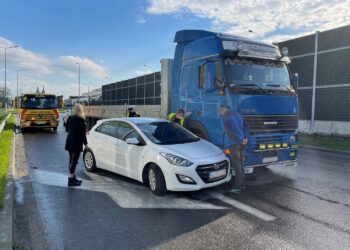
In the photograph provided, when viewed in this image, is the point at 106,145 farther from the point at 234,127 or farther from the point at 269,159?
the point at 269,159

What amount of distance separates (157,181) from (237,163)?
1.68 meters

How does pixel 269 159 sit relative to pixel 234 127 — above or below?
below

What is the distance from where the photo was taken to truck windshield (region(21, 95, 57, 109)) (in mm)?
21578

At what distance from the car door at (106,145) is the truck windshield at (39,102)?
14.4 m

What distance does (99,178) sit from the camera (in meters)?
8.27

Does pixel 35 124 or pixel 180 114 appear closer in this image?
pixel 180 114

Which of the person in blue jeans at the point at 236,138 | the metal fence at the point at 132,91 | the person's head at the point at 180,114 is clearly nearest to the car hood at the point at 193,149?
the person in blue jeans at the point at 236,138

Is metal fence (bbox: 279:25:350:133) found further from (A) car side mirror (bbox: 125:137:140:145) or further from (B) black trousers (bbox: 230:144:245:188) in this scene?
(A) car side mirror (bbox: 125:137:140:145)

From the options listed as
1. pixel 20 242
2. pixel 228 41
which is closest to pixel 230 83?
pixel 228 41

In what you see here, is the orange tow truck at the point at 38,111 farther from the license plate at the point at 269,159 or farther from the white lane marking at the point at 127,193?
the license plate at the point at 269,159

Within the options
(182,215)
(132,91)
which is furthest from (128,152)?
(132,91)

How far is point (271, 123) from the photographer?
760 centimetres

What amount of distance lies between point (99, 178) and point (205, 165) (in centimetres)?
299

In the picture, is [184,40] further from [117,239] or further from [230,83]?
[117,239]
